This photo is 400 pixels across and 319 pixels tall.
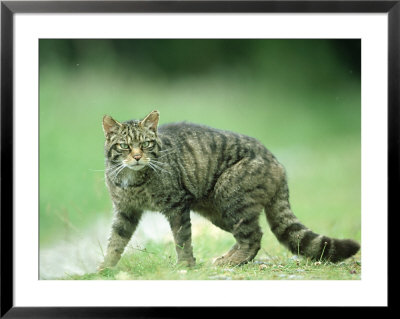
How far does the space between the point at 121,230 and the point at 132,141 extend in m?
1.00

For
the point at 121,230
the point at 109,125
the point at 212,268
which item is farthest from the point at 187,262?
the point at 109,125

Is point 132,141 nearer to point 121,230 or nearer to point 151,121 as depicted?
point 151,121

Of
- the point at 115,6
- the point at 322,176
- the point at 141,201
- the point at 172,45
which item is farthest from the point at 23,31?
the point at 322,176

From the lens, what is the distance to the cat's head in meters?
5.64

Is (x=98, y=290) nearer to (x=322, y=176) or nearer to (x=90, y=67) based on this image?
(x=90, y=67)

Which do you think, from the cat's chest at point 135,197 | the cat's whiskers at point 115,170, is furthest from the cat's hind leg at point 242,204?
the cat's whiskers at point 115,170

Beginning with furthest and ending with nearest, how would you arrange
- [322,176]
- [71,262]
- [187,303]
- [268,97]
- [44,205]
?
[322,176] → [268,97] → [71,262] → [44,205] → [187,303]

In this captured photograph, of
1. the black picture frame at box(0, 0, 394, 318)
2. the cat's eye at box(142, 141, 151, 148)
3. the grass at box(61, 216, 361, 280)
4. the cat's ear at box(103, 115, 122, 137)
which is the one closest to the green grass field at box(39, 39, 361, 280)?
the grass at box(61, 216, 361, 280)

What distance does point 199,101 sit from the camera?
6293mm

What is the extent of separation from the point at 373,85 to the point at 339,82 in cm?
80

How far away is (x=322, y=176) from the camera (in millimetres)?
7020

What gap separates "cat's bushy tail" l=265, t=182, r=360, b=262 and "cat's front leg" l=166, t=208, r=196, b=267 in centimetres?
94

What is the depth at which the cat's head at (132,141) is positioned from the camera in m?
5.64

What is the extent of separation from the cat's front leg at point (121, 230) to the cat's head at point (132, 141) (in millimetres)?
604
